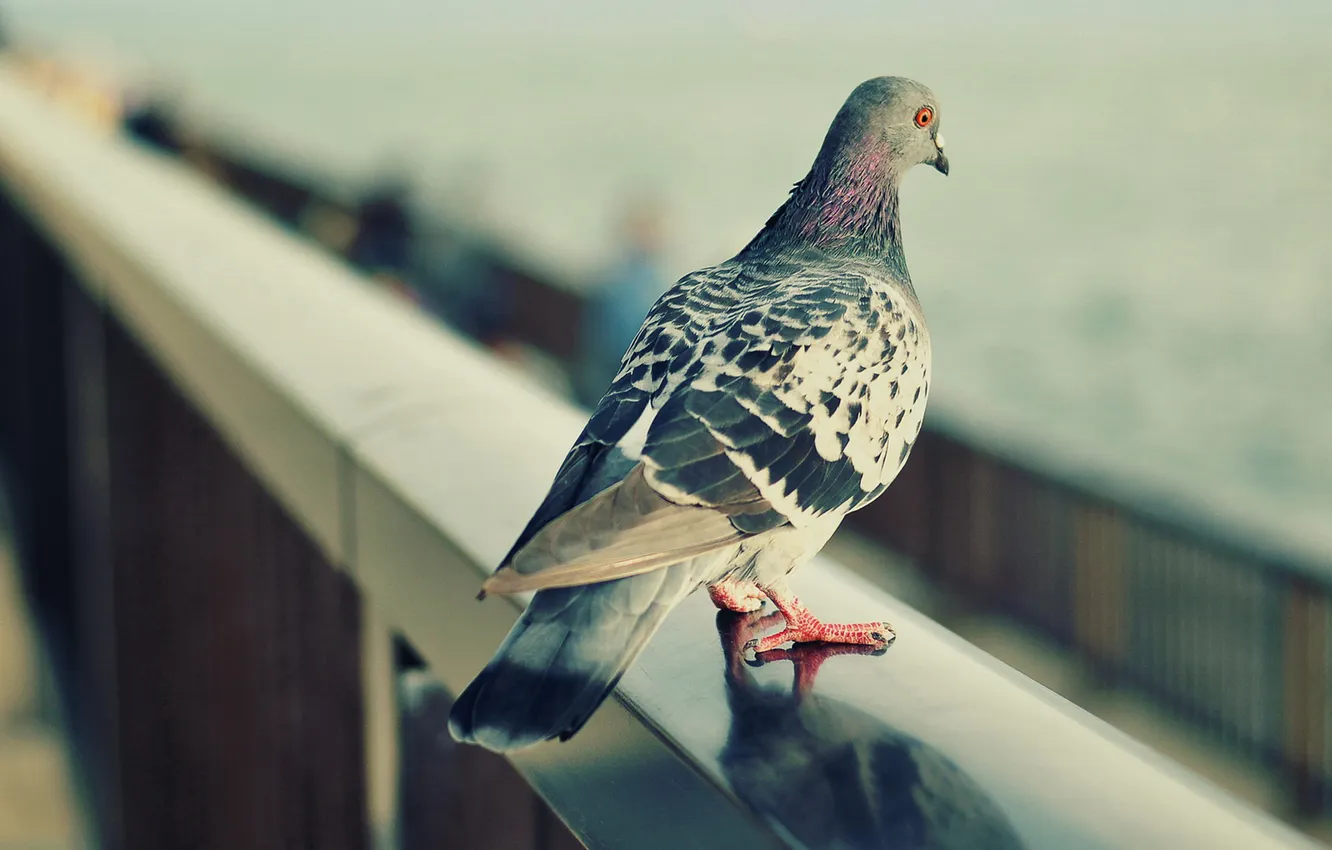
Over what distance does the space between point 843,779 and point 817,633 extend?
0.34 m

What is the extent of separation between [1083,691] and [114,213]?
17.6 feet

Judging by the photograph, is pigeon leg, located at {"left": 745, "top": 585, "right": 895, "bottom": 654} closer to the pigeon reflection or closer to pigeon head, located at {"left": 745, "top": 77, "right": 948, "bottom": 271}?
the pigeon reflection

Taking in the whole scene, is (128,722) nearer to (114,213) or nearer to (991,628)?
(114,213)

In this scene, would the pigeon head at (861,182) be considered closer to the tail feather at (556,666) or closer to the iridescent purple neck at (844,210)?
the iridescent purple neck at (844,210)

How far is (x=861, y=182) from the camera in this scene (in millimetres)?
1885

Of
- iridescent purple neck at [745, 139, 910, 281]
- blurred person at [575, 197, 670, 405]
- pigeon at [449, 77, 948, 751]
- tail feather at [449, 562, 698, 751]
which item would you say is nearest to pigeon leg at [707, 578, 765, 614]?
pigeon at [449, 77, 948, 751]

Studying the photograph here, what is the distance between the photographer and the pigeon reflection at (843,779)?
0.93 meters

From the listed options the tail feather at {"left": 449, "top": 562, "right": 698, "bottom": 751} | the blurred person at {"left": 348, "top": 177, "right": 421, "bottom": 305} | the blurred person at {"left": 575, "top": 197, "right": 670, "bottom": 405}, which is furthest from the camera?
the blurred person at {"left": 348, "top": 177, "right": 421, "bottom": 305}

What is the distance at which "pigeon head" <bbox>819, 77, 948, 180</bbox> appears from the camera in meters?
1.86

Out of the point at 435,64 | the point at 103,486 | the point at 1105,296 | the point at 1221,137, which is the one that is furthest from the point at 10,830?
the point at 435,64

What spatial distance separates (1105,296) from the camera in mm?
42969

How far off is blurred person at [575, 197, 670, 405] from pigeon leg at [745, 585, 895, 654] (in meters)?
5.69

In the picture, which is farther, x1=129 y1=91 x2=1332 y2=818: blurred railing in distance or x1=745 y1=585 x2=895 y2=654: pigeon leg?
x1=129 y1=91 x2=1332 y2=818: blurred railing in distance

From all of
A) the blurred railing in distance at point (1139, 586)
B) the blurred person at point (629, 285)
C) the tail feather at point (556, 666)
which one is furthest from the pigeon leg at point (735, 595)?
the blurred person at point (629, 285)
